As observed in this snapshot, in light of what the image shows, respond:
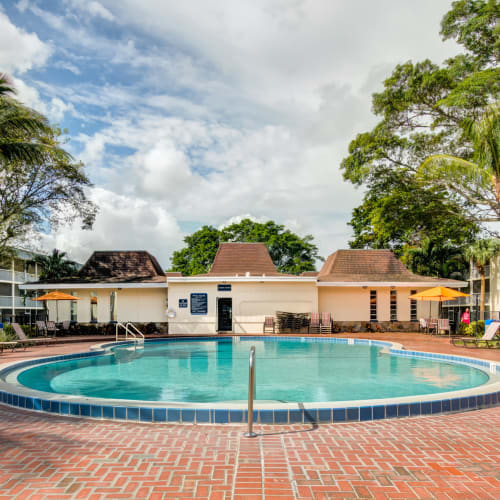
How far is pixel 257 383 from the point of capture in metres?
8.81

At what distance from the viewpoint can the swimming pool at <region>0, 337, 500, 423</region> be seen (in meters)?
5.24

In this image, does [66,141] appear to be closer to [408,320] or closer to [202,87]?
[202,87]

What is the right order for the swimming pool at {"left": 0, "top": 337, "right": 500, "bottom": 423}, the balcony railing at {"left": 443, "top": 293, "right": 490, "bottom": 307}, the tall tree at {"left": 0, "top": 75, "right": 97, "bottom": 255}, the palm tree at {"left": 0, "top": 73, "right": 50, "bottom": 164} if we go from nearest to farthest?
the swimming pool at {"left": 0, "top": 337, "right": 500, "bottom": 423} → the palm tree at {"left": 0, "top": 73, "right": 50, "bottom": 164} → the tall tree at {"left": 0, "top": 75, "right": 97, "bottom": 255} → the balcony railing at {"left": 443, "top": 293, "right": 490, "bottom": 307}

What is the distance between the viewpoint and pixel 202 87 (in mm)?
15680

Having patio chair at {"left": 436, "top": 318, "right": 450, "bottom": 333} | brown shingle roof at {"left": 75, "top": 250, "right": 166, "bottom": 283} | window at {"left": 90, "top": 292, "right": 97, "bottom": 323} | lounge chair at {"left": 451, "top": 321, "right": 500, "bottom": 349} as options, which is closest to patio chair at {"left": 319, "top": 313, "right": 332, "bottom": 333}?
patio chair at {"left": 436, "top": 318, "right": 450, "bottom": 333}

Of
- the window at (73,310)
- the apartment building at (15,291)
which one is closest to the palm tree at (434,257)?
the window at (73,310)

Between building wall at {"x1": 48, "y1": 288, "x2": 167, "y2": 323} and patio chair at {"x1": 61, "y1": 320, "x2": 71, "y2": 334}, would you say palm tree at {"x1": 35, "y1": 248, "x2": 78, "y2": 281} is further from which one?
patio chair at {"x1": 61, "y1": 320, "x2": 71, "y2": 334}

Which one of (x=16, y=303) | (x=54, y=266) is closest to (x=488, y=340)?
(x=54, y=266)

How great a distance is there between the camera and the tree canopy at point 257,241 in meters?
41.8

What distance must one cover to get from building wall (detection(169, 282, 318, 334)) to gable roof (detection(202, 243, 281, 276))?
11.7 feet

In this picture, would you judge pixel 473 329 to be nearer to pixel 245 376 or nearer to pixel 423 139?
pixel 423 139

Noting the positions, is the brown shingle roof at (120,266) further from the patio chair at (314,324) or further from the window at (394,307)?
the window at (394,307)

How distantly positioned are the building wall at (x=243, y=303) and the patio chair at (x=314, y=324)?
71cm

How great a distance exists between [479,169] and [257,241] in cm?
2950
